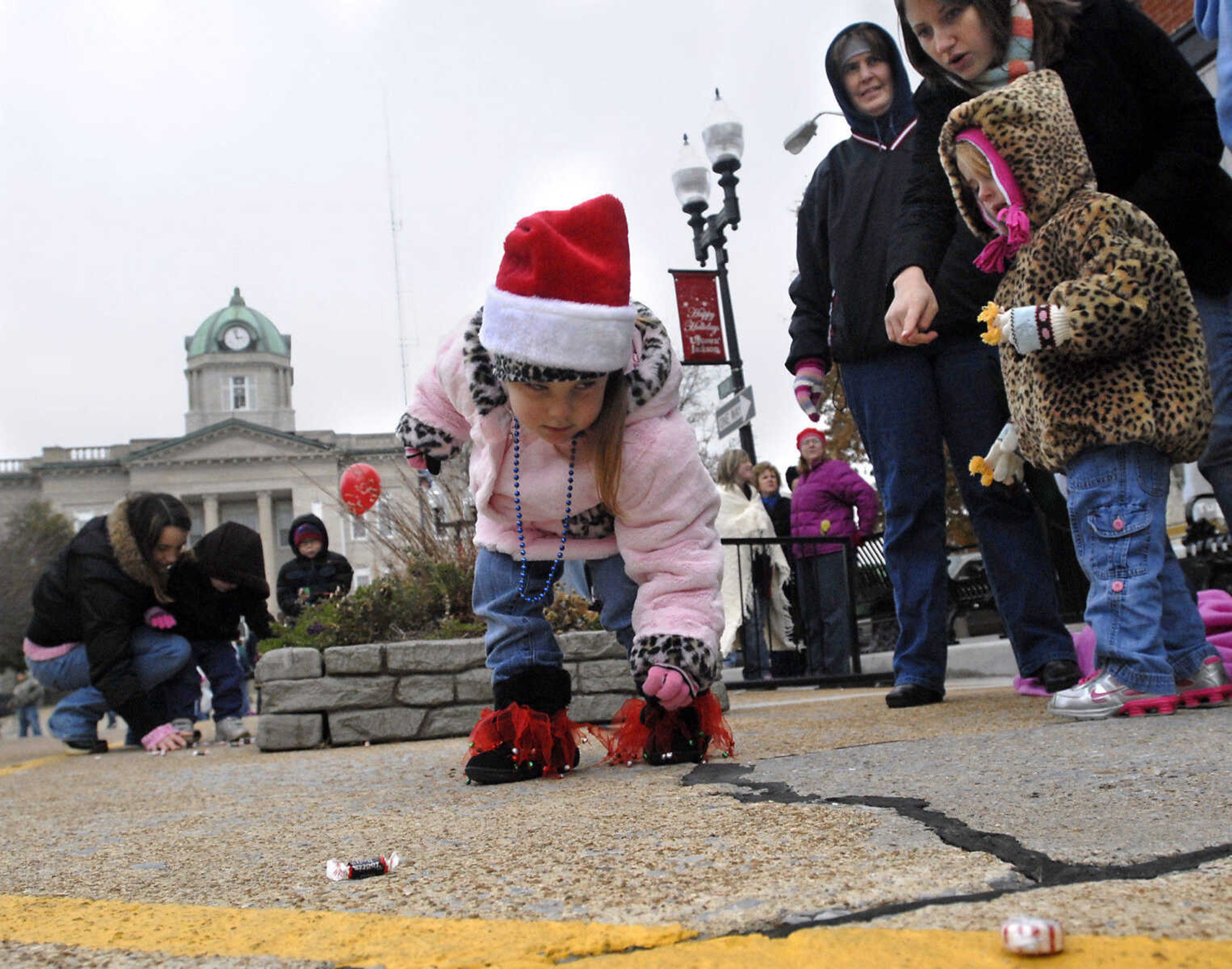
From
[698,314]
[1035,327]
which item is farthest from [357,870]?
[698,314]

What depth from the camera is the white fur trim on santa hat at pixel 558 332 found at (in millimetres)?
2396

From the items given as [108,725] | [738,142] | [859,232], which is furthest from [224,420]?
[859,232]

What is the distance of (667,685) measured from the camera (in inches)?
99.9

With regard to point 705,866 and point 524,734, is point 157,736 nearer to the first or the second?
point 524,734

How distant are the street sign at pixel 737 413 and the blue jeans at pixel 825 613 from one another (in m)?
2.13

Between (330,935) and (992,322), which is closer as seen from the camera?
(330,935)

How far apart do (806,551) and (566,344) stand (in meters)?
5.54

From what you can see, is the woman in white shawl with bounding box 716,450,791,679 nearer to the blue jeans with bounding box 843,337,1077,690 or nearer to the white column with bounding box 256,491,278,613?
the blue jeans with bounding box 843,337,1077,690

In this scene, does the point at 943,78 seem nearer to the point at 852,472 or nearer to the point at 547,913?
the point at 547,913

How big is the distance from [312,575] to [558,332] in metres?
6.32

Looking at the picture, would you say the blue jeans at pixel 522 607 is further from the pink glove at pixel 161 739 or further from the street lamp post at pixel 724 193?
the street lamp post at pixel 724 193

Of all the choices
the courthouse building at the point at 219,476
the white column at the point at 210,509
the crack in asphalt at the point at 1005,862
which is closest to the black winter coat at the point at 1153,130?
the crack in asphalt at the point at 1005,862

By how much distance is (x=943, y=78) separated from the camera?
3.44 metres

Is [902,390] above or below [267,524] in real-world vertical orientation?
below
